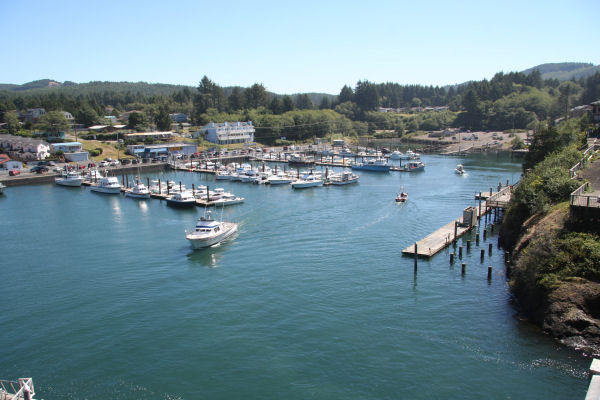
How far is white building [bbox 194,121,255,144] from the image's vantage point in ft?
406

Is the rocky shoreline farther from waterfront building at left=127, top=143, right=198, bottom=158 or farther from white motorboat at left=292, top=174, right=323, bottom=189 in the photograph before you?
waterfront building at left=127, top=143, right=198, bottom=158

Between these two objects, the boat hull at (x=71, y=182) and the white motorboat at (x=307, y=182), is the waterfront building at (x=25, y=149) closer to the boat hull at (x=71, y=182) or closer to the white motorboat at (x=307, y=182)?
the boat hull at (x=71, y=182)

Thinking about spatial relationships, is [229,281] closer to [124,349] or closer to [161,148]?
[124,349]

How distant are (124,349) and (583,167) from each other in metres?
37.5

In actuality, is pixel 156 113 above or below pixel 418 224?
above

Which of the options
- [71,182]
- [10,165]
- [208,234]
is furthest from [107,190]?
[208,234]

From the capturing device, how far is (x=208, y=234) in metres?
41.2

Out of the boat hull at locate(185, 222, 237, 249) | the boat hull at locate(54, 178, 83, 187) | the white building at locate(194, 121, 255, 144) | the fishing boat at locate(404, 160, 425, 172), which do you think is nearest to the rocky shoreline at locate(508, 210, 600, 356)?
the boat hull at locate(185, 222, 237, 249)

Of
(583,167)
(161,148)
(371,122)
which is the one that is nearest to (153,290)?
Result: (583,167)

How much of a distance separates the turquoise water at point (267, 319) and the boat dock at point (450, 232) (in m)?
1.17

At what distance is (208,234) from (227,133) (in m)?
87.0

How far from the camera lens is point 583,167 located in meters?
38.0

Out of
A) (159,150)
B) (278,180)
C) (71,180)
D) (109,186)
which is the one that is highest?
(159,150)

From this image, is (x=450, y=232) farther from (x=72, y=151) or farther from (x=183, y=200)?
(x=72, y=151)
